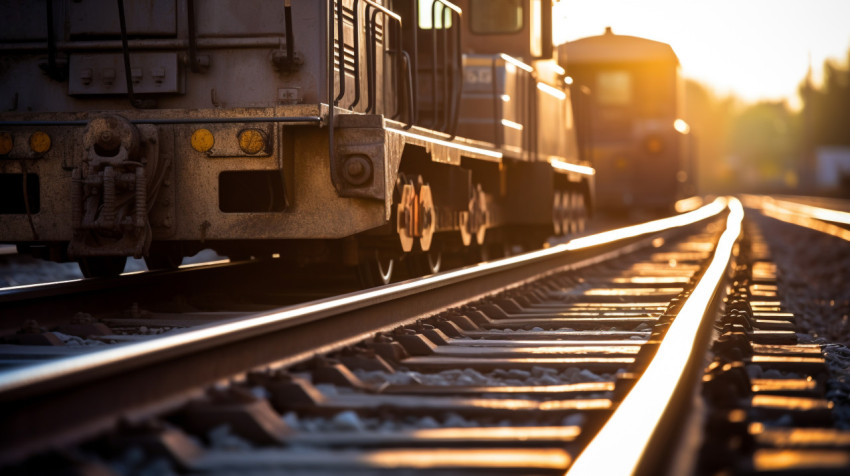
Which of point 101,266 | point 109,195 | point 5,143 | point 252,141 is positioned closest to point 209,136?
point 252,141

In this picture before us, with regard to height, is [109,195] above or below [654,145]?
below

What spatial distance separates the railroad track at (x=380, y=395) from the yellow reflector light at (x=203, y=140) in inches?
59.8

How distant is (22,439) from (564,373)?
203 cm

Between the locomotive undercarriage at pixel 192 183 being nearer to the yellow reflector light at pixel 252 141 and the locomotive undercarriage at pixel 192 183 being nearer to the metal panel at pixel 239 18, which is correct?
the yellow reflector light at pixel 252 141

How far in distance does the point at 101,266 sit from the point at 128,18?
1603 millimetres

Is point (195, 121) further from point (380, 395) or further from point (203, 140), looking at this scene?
point (380, 395)

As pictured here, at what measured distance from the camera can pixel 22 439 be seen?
240 cm

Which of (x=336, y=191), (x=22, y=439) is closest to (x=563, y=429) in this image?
(x=22, y=439)

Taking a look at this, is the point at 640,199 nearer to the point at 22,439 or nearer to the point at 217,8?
the point at 217,8

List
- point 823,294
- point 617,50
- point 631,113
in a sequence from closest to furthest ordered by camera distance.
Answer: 1. point 823,294
2. point 617,50
3. point 631,113

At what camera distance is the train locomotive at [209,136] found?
6.01 metres

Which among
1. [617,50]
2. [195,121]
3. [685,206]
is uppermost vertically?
[617,50]

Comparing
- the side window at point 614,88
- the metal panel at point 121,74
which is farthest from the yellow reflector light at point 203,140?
the side window at point 614,88

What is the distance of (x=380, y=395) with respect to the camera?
3.31 meters
